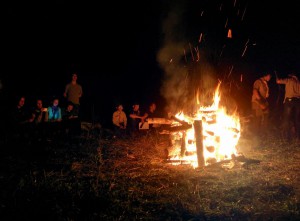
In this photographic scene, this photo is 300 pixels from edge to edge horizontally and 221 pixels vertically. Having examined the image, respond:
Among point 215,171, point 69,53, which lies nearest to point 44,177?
point 215,171

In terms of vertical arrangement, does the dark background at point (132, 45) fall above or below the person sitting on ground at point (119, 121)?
above

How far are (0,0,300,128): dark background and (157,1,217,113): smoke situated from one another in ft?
0.18

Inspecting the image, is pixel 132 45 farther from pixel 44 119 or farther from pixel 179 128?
pixel 179 128

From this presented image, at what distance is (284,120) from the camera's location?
11.1 metres

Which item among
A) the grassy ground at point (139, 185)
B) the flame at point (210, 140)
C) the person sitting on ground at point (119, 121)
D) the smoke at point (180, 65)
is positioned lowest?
Answer: the grassy ground at point (139, 185)

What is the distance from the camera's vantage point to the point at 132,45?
15.8 metres

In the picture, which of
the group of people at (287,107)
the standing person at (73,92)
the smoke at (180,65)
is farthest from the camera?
the smoke at (180,65)

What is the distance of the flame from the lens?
808 centimetres

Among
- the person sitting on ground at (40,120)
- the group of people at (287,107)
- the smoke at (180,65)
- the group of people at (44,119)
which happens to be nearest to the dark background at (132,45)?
the smoke at (180,65)

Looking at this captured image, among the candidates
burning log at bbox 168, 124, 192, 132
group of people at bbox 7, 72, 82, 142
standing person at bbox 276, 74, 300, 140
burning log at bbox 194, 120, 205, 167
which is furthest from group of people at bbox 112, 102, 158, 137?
standing person at bbox 276, 74, 300, 140

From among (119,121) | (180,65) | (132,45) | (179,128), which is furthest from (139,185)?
(132,45)

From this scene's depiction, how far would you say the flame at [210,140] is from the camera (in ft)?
26.5

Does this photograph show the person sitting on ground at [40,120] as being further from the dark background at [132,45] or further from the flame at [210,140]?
the flame at [210,140]

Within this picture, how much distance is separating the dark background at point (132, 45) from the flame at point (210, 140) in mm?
5709
